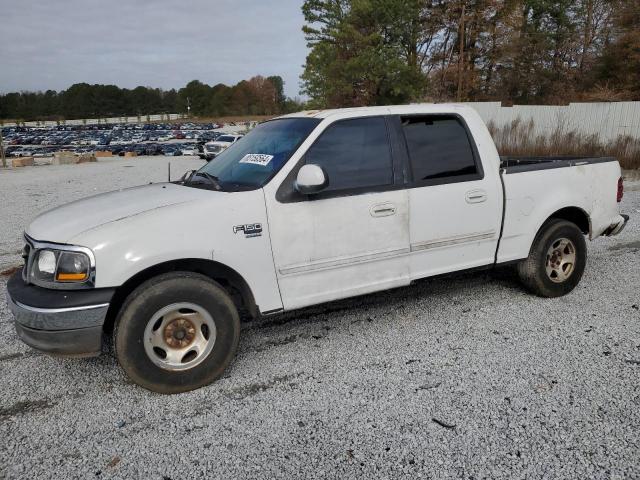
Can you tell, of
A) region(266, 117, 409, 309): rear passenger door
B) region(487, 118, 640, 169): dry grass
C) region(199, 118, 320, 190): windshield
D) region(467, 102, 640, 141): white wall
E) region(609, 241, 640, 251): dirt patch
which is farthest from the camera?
region(467, 102, 640, 141): white wall

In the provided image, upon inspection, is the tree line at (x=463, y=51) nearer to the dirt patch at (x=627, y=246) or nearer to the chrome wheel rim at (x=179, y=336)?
the dirt patch at (x=627, y=246)

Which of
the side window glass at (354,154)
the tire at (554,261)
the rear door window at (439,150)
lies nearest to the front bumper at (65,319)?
the side window glass at (354,154)

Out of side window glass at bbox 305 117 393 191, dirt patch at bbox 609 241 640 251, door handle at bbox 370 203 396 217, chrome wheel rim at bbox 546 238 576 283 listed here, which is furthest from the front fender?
dirt patch at bbox 609 241 640 251

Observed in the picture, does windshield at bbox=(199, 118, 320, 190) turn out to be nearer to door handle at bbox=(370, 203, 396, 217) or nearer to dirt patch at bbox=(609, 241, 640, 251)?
door handle at bbox=(370, 203, 396, 217)

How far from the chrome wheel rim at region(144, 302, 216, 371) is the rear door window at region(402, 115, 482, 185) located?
1.95 metres

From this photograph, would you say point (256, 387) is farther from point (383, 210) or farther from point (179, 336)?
point (383, 210)

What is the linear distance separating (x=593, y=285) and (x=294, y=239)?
352cm

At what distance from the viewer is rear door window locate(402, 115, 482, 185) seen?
3.90 meters

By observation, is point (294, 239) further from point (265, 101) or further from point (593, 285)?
point (265, 101)

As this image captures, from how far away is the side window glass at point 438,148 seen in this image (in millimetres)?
3904

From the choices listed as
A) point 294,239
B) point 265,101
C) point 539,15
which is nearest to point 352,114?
point 294,239

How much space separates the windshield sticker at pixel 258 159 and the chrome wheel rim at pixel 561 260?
9.42ft

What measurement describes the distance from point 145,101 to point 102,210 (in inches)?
7161

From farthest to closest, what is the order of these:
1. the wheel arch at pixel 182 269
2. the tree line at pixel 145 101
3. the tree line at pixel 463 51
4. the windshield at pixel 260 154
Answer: the tree line at pixel 145 101
the tree line at pixel 463 51
the windshield at pixel 260 154
the wheel arch at pixel 182 269
